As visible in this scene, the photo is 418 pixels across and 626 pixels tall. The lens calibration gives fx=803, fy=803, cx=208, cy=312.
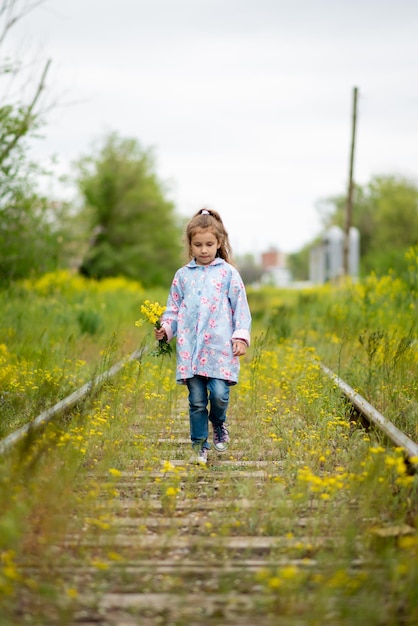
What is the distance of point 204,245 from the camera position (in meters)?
5.28

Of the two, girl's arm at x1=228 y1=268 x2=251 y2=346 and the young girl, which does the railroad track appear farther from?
girl's arm at x1=228 y1=268 x2=251 y2=346

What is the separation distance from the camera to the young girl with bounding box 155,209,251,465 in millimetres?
5230

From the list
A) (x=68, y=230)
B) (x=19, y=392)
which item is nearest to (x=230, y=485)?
(x=19, y=392)

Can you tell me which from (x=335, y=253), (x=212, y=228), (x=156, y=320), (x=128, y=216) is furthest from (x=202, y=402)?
(x=335, y=253)

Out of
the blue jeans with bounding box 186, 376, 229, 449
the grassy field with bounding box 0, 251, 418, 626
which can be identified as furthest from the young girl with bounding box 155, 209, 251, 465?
the grassy field with bounding box 0, 251, 418, 626

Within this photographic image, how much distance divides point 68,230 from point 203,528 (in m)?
14.2

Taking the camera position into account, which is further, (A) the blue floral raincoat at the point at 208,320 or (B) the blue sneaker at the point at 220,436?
(B) the blue sneaker at the point at 220,436

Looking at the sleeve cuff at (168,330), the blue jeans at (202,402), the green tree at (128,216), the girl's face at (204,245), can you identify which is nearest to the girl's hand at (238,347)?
the blue jeans at (202,402)

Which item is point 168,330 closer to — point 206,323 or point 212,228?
point 206,323

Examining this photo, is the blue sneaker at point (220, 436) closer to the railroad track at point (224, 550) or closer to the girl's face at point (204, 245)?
the railroad track at point (224, 550)

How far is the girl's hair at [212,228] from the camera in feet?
17.2

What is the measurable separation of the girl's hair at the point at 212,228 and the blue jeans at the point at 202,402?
0.86 m

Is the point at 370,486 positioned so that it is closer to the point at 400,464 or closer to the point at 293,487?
the point at 400,464

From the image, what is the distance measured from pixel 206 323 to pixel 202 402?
20.9 inches
